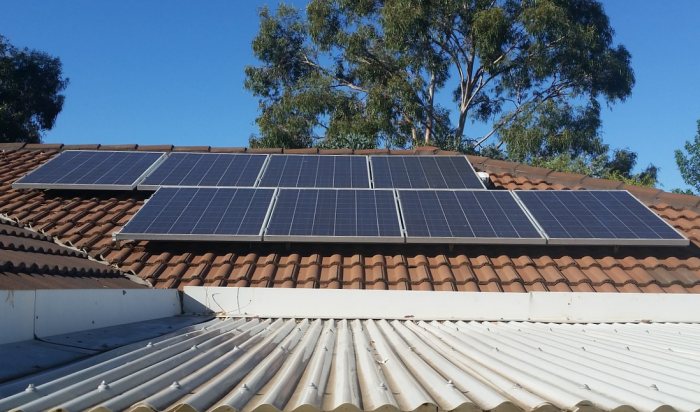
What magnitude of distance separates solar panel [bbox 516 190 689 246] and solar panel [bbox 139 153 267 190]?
4.55m

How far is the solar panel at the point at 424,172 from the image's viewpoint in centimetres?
1055

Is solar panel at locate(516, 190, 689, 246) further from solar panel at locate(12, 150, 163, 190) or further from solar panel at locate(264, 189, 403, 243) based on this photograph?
solar panel at locate(12, 150, 163, 190)

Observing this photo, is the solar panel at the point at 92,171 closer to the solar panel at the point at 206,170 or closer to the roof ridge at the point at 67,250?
the solar panel at the point at 206,170

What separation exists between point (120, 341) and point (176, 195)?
16.2ft

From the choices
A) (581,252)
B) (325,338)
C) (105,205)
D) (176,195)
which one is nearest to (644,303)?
(581,252)

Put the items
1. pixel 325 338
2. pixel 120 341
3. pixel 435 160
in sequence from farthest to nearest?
pixel 435 160 < pixel 325 338 < pixel 120 341

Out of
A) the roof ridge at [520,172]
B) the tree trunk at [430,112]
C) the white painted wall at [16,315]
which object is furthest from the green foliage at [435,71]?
the white painted wall at [16,315]

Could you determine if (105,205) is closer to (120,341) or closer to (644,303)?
(120,341)

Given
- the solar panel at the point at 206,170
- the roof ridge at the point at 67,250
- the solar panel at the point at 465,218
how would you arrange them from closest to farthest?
1. the roof ridge at the point at 67,250
2. the solar panel at the point at 465,218
3. the solar panel at the point at 206,170

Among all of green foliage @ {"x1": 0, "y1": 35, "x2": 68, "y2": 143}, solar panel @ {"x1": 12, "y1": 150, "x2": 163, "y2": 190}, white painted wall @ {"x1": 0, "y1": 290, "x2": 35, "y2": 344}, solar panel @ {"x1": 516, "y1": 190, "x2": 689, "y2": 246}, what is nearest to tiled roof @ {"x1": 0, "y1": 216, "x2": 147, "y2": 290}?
white painted wall @ {"x1": 0, "y1": 290, "x2": 35, "y2": 344}

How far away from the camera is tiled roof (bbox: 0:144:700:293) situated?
25.8 feet

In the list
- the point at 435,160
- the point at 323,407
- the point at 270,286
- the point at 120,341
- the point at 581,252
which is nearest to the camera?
the point at 323,407

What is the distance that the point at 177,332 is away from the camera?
5617mm

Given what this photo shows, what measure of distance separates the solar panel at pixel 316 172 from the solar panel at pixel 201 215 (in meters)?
0.76
